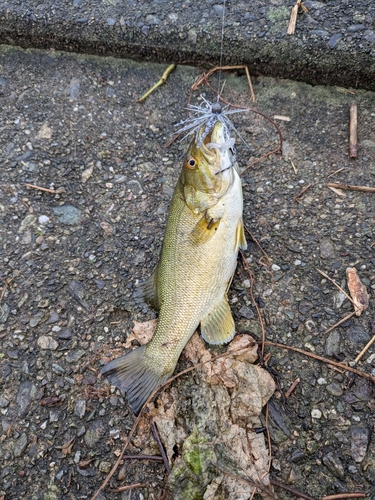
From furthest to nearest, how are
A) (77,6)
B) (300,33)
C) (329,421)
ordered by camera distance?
(77,6) < (300,33) < (329,421)

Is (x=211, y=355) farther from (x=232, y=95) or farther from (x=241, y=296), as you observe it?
(x=232, y=95)

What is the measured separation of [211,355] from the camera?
303 centimetres

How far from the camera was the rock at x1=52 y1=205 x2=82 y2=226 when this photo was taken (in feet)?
11.9

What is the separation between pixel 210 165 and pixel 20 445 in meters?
2.11

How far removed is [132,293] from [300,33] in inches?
98.5

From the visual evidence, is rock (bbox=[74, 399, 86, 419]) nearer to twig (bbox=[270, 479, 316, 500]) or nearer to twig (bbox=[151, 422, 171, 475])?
twig (bbox=[151, 422, 171, 475])

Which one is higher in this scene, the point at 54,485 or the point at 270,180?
the point at 270,180

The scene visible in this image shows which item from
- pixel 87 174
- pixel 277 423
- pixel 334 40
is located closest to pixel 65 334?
pixel 87 174

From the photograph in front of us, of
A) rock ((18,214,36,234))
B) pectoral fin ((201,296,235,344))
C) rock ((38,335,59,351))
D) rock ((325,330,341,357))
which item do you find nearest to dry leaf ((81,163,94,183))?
rock ((18,214,36,234))

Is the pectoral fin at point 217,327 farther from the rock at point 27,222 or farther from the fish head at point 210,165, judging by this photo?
the rock at point 27,222

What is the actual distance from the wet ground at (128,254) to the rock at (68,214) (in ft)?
0.06

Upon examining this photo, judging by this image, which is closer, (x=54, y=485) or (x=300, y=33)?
(x=54, y=485)

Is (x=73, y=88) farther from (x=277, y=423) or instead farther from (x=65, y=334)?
(x=277, y=423)

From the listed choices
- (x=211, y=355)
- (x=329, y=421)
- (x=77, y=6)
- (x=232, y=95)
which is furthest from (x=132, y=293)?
(x=77, y=6)
